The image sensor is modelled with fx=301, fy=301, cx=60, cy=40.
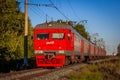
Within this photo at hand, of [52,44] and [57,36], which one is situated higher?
[57,36]

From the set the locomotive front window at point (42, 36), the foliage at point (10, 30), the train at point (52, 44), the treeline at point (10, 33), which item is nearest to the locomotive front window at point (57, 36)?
the train at point (52, 44)

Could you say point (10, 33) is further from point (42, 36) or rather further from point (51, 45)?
point (51, 45)

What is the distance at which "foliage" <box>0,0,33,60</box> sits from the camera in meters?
35.8

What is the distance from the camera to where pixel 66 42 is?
868 inches

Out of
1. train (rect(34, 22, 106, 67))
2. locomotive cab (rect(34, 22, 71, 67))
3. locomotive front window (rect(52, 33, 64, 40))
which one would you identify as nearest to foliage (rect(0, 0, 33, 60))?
train (rect(34, 22, 106, 67))

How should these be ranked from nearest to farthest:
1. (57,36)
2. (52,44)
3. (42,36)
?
(52,44) → (57,36) → (42,36)

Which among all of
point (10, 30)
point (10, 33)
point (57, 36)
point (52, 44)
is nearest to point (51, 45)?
point (52, 44)

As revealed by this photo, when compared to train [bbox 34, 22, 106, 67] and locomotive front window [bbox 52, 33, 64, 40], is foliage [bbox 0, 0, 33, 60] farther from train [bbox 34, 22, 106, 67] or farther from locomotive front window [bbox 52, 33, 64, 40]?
locomotive front window [bbox 52, 33, 64, 40]

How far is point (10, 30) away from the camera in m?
37.8

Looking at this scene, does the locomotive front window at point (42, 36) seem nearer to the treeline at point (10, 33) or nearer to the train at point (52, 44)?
the train at point (52, 44)

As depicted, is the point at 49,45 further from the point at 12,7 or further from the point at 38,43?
the point at 12,7

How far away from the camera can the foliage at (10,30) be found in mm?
35812

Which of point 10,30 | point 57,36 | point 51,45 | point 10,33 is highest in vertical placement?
point 10,30

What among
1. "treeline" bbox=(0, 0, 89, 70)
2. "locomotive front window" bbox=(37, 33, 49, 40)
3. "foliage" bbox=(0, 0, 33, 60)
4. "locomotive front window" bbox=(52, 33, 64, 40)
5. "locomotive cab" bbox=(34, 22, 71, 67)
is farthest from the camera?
"foliage" bbox=(0, 0, 33, 60)
